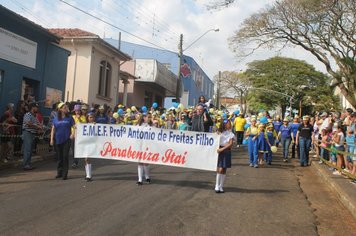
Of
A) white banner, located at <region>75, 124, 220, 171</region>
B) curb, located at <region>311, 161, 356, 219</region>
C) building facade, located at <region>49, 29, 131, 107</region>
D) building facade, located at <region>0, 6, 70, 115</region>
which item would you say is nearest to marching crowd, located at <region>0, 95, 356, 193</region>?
white banner, located at <region>75, 124, 220, 171</region>

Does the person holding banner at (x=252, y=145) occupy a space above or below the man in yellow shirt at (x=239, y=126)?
below

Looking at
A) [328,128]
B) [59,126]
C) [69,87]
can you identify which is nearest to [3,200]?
[59,126]

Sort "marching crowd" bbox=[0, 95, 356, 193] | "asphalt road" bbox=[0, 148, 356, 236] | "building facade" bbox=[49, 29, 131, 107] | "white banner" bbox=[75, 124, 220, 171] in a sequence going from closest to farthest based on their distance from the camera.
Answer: "asphalt road" bbox=[0, 148, 356, 236]
"white banner" bbox=[75, 124, 220, 171]
"marching crowd" bbox=[0, 95, 356, 193]
"building facade" bbox=[49, 29, 131, 107]

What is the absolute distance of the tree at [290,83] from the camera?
70312mm

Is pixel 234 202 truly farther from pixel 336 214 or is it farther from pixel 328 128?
pixel 328 128

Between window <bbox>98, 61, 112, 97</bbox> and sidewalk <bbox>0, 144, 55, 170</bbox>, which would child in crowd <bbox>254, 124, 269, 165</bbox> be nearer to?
sidewalk <bbox>0, 144, 55, 170</bbox>

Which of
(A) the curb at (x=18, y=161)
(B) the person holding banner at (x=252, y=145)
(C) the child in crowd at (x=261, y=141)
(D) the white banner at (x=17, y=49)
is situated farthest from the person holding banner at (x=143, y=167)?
(D) the white banner at (x=17, y=49)

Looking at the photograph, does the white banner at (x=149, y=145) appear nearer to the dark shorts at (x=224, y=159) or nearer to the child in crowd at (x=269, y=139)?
the dark shorts at (x=224, y=159)

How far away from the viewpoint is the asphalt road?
21.6 feet

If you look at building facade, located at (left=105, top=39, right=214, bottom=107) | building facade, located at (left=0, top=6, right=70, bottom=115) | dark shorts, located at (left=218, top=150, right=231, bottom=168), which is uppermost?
building facade, located at (left=105, top=39, right=214, bottom=107)

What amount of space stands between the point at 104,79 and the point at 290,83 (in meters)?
50.9

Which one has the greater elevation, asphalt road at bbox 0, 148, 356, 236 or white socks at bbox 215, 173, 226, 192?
white socks at bbox 215, 173, 226, 192

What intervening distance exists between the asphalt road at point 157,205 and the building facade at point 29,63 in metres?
5.58

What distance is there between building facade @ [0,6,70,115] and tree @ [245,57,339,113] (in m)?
52.8
